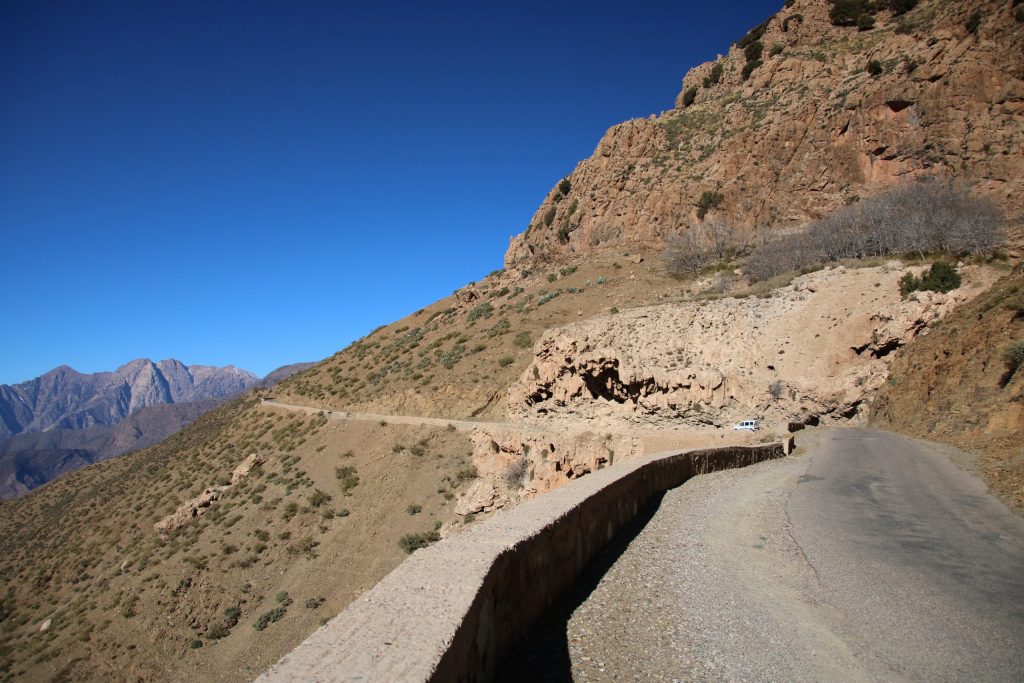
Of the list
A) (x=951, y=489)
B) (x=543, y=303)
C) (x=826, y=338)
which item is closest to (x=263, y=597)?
(x=951, y=489)

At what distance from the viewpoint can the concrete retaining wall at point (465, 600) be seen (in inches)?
109

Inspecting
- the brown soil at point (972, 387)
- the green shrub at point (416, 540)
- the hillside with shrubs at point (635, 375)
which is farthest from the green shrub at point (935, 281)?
the green shrub at point (416, 540)

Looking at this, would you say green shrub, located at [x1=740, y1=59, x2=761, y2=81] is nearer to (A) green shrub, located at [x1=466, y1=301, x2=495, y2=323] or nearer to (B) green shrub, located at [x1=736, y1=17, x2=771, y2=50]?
(B) green shrub, located at [x1=736, y1=17, x2=771, y2=50]

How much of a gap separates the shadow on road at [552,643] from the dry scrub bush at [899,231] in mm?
27510

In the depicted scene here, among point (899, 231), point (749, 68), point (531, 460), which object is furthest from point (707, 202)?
point (531, 460)

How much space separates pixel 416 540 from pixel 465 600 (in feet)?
61.6

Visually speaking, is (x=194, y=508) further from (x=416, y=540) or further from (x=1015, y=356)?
(x=1015, y=356)

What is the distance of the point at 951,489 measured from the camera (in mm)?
9812

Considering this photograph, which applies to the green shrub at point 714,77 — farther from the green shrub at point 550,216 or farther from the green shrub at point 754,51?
the green shrub at point 550,216

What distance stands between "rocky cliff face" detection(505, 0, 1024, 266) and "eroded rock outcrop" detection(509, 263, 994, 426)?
47.1 ft

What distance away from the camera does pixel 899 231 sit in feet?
91.4

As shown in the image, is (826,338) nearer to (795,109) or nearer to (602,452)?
(602,452)

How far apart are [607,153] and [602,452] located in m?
44.4

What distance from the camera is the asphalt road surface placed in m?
4.23
